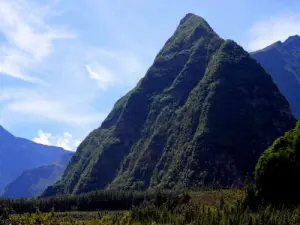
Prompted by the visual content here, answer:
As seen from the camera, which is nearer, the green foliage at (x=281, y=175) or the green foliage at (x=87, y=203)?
the green foliage at (x=281, y=175)

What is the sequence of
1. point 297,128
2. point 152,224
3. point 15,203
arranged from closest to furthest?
1. point 152,224
2. point 297,128
3. point 15,203

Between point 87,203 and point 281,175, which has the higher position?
point 281,175

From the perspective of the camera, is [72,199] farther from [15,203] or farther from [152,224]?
[152,224]

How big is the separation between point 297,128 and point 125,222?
33.8 m

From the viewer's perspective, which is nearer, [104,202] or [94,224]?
[94,224]

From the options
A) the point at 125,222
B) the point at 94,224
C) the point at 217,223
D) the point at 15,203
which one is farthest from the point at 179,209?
the point at 15,203

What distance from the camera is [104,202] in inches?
7594

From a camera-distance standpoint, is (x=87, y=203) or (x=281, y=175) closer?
(x=281, y=175)

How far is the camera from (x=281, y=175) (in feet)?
255

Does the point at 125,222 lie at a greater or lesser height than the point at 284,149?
lesser

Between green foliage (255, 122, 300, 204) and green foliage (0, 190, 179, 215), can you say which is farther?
green foliage (0, 190, 179, 215)

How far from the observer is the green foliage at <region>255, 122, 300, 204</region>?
3029 inches

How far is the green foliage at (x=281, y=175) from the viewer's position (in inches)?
3029

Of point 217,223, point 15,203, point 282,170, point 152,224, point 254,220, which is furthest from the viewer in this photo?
point 15,203
